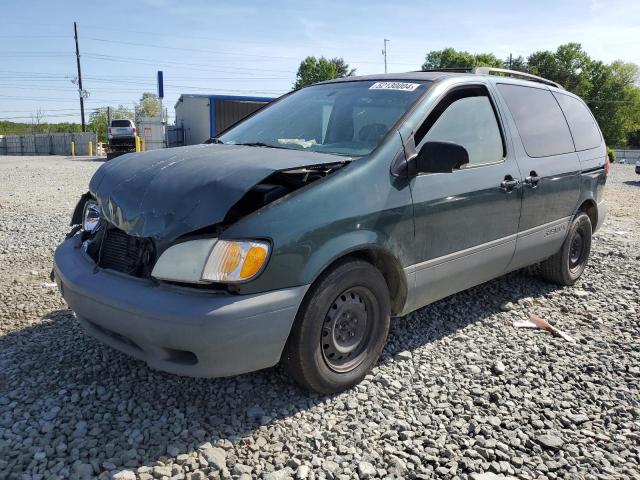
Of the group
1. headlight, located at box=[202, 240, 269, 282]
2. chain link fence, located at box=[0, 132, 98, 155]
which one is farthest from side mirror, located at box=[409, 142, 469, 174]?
chain link fence, located at box=[0, 132, 98, 155]

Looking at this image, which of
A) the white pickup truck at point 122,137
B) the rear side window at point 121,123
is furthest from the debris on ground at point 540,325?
the rear side window at point 121,123

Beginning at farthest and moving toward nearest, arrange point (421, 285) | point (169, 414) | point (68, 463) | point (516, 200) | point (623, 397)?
point (516, 200)
point (421, 285)
point (623, 397)
point (169, 414)
point (68, 463)

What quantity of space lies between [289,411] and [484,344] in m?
1.63

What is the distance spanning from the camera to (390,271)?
10.3ft

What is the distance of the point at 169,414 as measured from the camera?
2721 millimetres

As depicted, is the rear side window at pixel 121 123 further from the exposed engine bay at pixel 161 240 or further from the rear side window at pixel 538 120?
the exposed engine bay at pixel 161 240

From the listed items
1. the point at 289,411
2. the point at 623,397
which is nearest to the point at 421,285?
the point at 289,411

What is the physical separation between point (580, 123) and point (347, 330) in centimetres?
361

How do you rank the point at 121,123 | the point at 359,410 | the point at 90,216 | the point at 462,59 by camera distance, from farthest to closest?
the point at 462,59
the point at 121,123
the point at 90,216
the point at 359,410

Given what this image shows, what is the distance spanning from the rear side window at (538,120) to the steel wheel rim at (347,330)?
82.5 inches

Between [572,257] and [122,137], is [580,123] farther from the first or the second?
[122,137]

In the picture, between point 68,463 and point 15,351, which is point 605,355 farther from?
point 15,351

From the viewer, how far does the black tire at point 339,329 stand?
2.67m

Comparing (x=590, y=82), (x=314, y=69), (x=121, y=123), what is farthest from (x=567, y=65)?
(x=121, y=123)
